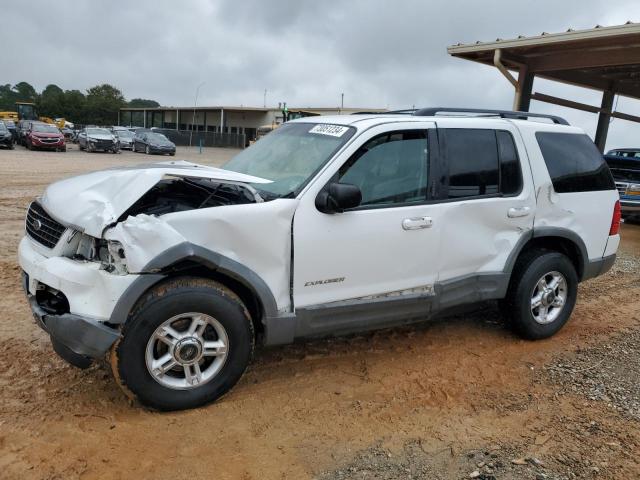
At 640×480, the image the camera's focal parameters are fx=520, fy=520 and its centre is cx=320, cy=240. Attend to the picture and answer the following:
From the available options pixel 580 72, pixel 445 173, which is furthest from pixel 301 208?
pixel 580 72

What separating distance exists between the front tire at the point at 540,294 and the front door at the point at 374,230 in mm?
1075

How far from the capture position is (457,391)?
3.86m

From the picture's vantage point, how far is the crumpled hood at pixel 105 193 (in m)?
3.17

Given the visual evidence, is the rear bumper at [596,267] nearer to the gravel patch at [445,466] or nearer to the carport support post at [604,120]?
the gravel patch at [445,466]

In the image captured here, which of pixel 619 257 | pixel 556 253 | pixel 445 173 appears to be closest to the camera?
pixel 445 173

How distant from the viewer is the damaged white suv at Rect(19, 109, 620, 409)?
10.2 feet

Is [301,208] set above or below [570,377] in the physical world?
above

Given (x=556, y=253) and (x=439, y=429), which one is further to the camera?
(x=556, y=253)

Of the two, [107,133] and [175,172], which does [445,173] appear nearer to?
[175,172]

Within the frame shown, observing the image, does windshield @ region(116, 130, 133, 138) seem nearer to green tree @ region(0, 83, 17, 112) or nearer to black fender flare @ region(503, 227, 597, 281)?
black fender flare @ region(503, 227, 597, 281)

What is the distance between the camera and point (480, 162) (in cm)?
437

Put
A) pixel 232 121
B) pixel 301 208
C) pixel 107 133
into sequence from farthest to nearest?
1. pixel 232 121
2. pixel 107 133
3. pixel 301 208

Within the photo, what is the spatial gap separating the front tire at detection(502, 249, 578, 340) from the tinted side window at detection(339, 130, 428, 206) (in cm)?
142

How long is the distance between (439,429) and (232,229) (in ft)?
6.05
